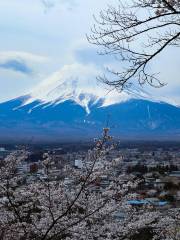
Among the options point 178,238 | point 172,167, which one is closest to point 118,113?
point 172,167

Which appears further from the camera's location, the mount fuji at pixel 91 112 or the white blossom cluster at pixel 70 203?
the mount fuji at pixel 91 112

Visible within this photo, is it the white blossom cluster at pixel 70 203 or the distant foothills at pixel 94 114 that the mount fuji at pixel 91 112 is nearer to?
the distant foothills at pixel 94 114

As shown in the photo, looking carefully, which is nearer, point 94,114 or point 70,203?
point 70,203

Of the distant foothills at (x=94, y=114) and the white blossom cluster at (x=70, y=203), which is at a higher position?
the distant foothills at (x=94, y=114)

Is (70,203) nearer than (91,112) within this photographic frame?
Yes

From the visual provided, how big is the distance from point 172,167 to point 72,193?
119 feet

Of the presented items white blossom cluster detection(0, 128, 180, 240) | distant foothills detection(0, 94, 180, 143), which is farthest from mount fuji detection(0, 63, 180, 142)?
white blossom cluster detection(0, 128, 180, 240)

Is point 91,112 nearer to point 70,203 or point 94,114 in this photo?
point 94,114

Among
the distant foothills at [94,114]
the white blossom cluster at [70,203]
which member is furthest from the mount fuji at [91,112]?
the white blossom cluster at [70,203]

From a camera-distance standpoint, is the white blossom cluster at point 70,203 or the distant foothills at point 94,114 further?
the distant foothills at point 94,114

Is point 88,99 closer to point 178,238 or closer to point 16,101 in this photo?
point 16,101

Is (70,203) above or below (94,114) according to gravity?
below

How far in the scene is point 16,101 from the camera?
19225cm

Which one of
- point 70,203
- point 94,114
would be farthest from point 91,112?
point 70,203
